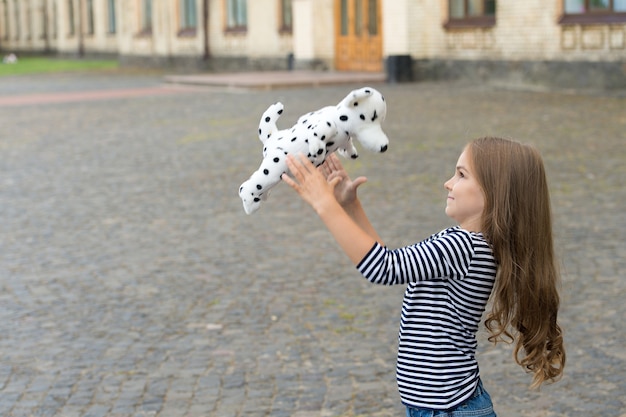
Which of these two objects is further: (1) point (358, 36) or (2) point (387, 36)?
(1) point (358, 36)

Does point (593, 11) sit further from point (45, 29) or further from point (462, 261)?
point (45, 29)

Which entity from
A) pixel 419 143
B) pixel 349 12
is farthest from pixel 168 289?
pixel 349 12

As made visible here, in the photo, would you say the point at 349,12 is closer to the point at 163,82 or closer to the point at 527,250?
the point at 163,82

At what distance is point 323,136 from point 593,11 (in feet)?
65.6

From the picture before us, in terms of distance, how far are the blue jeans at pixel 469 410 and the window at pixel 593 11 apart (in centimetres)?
1924

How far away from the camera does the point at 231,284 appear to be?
7.45 meters

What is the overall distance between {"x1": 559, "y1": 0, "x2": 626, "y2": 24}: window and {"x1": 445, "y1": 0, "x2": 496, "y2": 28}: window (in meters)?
2.51

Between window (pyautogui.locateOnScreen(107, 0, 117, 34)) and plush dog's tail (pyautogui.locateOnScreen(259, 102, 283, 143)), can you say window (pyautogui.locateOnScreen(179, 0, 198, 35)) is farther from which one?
plush dog's tail (pyautogui.locateOnScreen(259, 102, 283, 143))

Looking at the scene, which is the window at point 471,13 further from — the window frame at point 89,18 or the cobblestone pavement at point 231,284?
the window frame at point 89,18

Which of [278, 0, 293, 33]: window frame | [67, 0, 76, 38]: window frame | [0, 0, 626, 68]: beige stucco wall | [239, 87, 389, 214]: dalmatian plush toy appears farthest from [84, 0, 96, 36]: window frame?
[239, 87, 389, 214]: dalmatian plush toy

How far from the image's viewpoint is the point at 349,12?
100 ft

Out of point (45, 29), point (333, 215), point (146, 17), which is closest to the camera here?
point (333, 215)

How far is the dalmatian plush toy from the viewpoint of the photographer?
307 cm

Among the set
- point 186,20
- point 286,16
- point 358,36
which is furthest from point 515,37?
point 186,20
